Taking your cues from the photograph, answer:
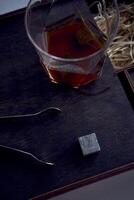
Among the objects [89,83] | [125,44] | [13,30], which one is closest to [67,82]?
[89,83]

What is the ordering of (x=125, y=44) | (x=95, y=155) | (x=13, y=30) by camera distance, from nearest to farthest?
1. (x=95, y=155)
2. (x=13, y=30)
3. (x=125, y=44)

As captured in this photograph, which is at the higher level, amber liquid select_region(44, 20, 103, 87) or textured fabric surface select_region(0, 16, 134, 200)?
amber liquid select_region(44, 20, 103, 87)

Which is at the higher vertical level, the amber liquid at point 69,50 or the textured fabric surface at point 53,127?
the amber liquid at point 69,50

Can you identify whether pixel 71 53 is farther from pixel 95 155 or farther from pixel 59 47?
pixel 95 155
